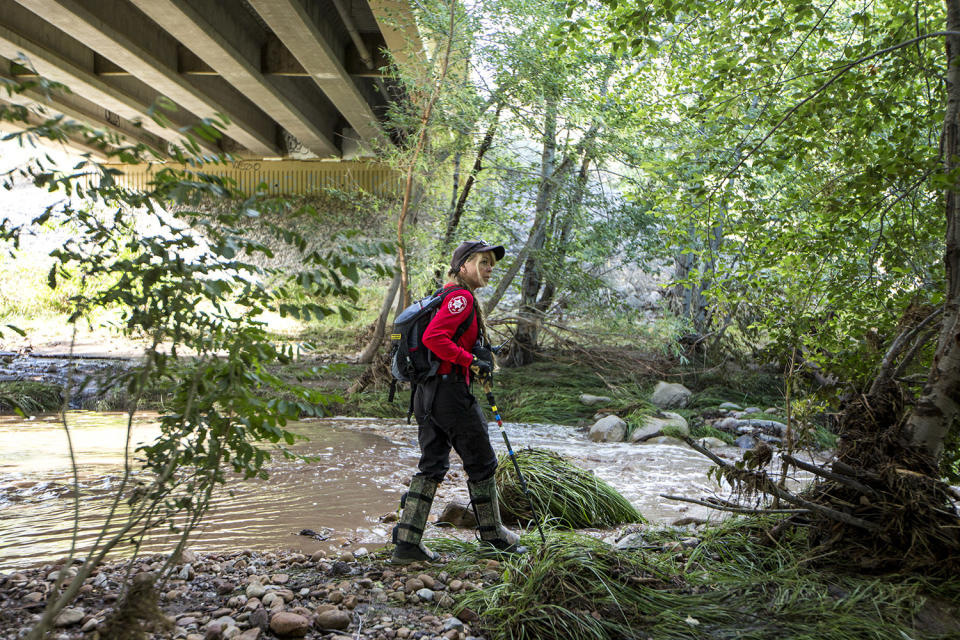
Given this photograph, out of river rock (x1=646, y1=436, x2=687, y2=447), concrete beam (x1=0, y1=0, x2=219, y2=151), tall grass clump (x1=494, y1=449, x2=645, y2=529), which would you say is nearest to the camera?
tall grass clump (x1=494, y1=449, x2=645, y2=529)

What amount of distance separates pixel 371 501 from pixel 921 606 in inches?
155

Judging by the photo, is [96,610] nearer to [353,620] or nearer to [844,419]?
[353,620]

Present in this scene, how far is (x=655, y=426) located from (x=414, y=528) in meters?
6.54

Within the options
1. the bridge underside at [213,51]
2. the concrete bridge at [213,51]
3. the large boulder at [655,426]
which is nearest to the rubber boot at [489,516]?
the bridge underside at [213,51]

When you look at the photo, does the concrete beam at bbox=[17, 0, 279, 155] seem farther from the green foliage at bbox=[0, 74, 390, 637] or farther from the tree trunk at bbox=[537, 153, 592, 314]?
the green foliage at bbox=[0, 74, 390, 637]

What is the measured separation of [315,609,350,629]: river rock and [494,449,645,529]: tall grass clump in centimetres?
220

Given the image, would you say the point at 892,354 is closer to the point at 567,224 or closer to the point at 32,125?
the point at 32,125

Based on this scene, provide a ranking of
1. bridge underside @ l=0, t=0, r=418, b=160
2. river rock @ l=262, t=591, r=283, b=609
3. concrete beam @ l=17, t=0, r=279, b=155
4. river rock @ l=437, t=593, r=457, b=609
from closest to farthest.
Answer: river rock @ l=262, t=591, r=283, b=609 < river rock @ l=437, t=593, r=457, b=609 < concrete beam @ l=17, t=0, r=279, b=155 < bridge underside @ l=0, t=0, r=418, b=160

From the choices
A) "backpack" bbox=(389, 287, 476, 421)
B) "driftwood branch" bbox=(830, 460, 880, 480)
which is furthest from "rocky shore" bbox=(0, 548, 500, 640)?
"driftwood branch" bbox=(830, 460, 880, 480)

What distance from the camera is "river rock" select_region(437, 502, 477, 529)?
515 cm

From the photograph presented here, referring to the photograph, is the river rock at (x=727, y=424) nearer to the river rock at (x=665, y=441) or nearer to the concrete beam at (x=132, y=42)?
the river rock at (x=665, y=441)

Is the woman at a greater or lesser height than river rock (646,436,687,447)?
greater

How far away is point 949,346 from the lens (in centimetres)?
361

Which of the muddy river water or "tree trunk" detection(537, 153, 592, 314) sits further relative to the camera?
"tree trunk" detection(537, 153, 592, 314)
